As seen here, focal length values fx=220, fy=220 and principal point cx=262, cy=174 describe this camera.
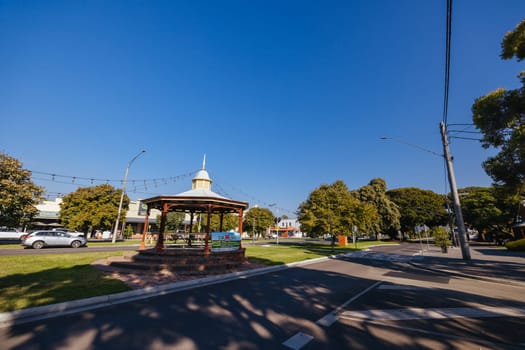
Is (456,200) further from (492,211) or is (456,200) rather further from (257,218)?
(257,218)

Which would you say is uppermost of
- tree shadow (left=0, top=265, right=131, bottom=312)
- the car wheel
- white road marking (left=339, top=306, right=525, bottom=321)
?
the car wheel

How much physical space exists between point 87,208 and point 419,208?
6440 centimetres

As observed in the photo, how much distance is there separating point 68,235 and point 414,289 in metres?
26.7

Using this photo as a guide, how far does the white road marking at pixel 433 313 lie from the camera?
5.16 meters

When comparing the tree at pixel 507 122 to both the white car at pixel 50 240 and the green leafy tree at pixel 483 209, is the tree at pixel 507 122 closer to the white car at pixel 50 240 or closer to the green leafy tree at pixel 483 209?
the green leafy tree at pixel 483 209

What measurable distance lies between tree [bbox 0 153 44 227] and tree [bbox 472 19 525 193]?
119ft

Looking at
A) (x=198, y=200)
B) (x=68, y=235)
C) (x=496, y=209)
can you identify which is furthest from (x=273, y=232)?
(x=198, y=200)

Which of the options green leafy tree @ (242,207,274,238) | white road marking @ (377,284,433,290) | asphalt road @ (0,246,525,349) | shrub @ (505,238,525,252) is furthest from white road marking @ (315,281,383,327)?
green leafy tree @ (242,207,274,238)

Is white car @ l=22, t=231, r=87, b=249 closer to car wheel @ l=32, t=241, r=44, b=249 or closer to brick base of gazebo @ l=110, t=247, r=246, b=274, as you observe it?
car wheel @ l=32, t=241, r=44, b=249

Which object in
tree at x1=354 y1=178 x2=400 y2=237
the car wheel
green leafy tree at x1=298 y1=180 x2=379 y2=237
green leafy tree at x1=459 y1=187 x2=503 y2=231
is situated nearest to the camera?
the car wheel

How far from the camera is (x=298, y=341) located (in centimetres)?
395

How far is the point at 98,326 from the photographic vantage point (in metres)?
4.41

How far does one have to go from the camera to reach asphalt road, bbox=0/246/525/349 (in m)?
3.86

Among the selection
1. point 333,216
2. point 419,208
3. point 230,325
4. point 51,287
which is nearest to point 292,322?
point 230,325
